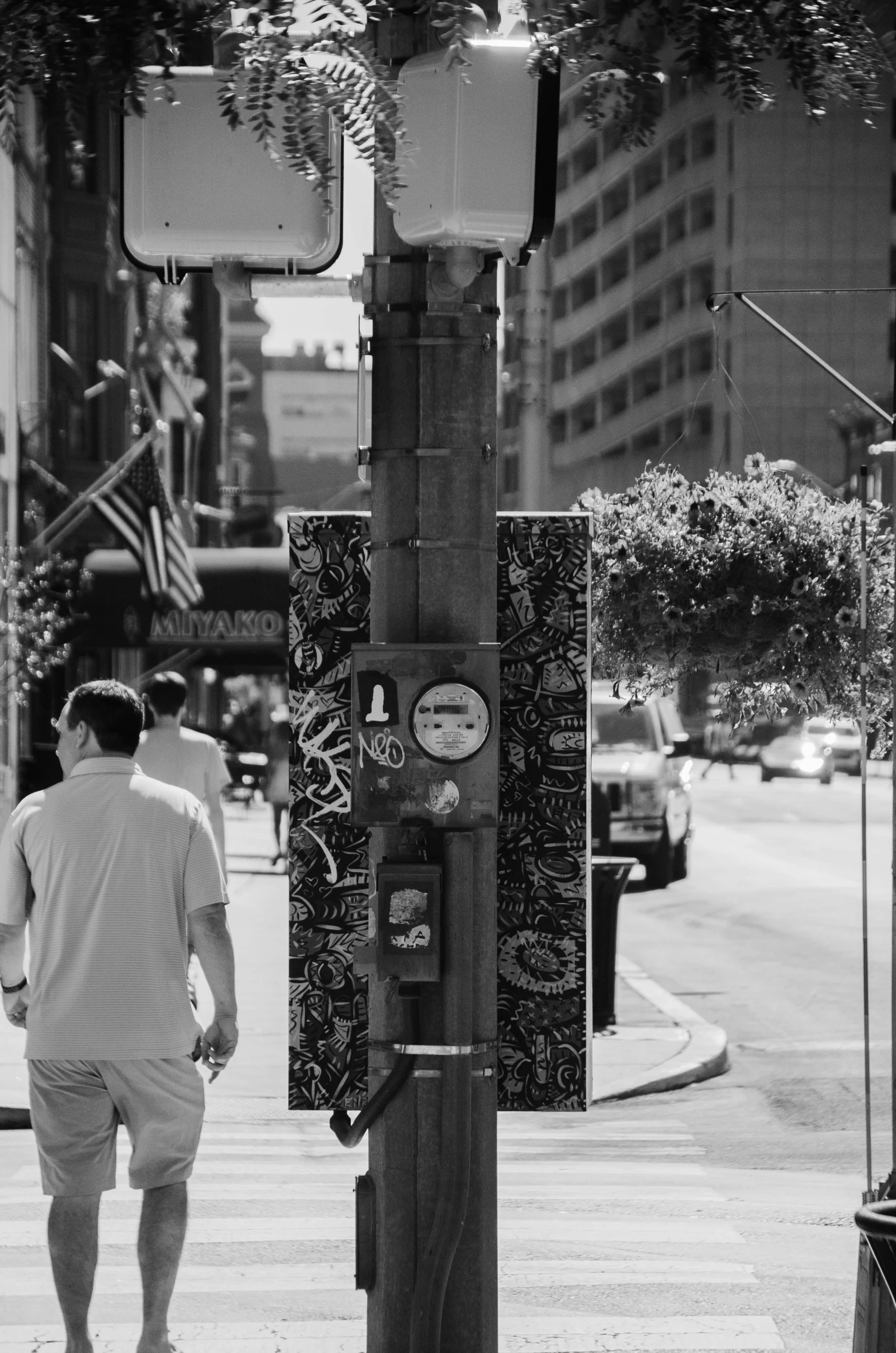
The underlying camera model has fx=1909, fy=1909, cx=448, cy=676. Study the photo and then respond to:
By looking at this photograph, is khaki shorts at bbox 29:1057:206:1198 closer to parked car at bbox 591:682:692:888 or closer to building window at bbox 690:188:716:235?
parked car at bbox 591:682:692:888

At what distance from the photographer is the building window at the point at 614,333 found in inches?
3474

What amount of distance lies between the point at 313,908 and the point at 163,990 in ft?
1.53

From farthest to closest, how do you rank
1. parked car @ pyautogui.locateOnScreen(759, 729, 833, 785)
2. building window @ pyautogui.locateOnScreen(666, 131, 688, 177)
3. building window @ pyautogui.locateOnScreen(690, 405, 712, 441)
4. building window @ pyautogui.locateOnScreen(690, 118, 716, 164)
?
building window @ pyautogui.locateOnScreen(666, 131, 688, 177)
building window @ pyautogui.locateOnScreen(690, 405, 712, 441)
building window @ pyautogui.locateOnScreen(690, 118, 716, 164)
parked car @ pyautogui.locateOnScreen(759, 729, 833, 785)

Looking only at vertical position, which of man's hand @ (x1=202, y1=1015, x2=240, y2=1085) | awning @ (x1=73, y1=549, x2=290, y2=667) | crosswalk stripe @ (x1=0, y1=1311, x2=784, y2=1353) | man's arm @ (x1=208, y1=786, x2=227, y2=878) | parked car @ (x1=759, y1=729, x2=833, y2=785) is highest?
awning @ (x1=73, y1=549, x2=290, y2=667)

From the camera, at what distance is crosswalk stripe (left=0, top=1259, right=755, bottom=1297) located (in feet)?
20.5

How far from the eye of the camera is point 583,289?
9212cm

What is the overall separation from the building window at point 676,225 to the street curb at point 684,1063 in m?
71.3

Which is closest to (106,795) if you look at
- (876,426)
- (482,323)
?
(482,323)

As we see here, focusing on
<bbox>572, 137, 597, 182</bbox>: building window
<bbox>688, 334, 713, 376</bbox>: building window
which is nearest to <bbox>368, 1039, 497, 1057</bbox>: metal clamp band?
<bbox>572, 137, 597, 182</bbox>: building window

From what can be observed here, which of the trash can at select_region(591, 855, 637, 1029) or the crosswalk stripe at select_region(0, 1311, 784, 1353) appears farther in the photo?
the trash can at select_region(591, 855, 637, 1029)

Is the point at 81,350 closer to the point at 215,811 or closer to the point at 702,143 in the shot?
the point at 215,811

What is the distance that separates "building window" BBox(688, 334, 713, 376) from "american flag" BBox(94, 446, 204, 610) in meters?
56.3

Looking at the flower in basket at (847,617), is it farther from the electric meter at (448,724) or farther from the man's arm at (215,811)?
the man's arm at (215,811)

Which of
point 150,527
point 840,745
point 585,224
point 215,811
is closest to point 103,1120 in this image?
point 215,811
